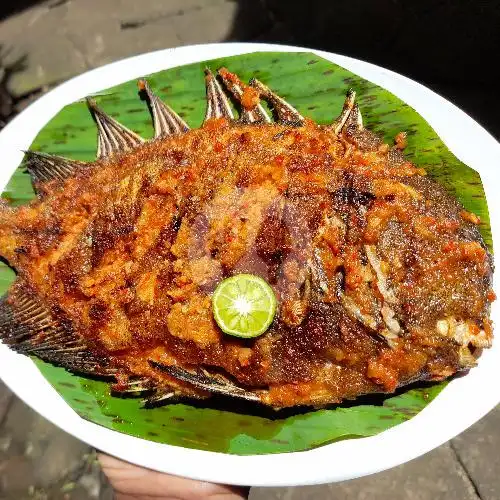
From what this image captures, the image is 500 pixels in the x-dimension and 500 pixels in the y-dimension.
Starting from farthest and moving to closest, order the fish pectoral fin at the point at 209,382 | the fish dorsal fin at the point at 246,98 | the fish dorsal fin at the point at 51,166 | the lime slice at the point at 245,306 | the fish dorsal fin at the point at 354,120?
the fish dorsal fin at the point at 51,166 < the fish dorsal fin at the point at 246,98 < the fish dorsal fin at the point at 354,120 < the fish pectoral fin at the point at 209,382 < the lime slice at the point at 245,306

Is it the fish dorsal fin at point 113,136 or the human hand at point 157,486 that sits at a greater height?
the fish dorsal fin at point 113,136

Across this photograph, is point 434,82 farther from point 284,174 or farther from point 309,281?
point 309,281

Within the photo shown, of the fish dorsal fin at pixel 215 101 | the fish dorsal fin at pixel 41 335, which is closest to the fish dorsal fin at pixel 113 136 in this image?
the fish dorsal fin at pixel 215 101

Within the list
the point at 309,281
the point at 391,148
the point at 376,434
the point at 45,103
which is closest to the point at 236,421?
the point at 376,434

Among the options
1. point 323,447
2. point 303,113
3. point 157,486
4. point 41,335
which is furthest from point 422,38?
point 157,486

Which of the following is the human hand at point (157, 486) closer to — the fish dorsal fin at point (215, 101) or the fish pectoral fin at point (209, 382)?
the fish pectoral fin at point (209, 382)
